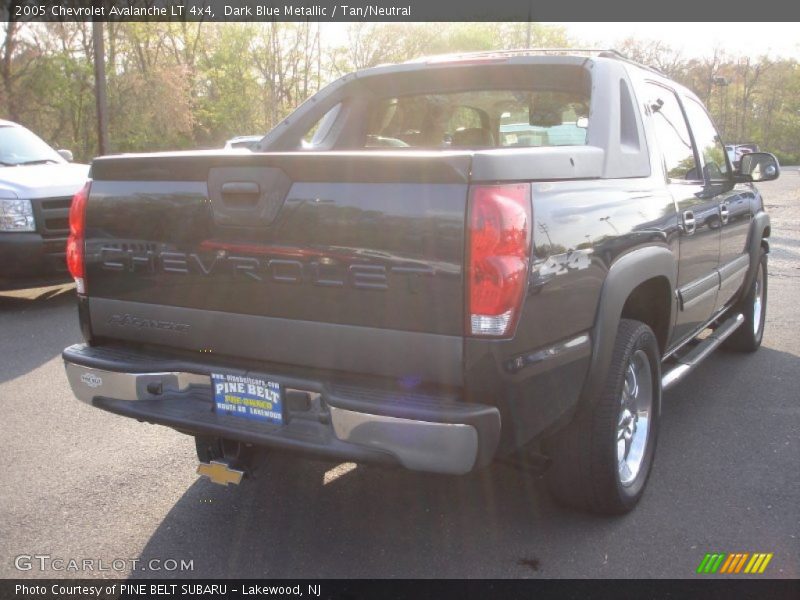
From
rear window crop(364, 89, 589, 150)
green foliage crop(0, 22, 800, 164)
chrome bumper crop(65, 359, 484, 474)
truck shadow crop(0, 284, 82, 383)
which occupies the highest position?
green foliage crop(0, 22, 800, 164)

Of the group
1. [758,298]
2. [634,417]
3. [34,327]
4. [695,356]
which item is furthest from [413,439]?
[34,327]

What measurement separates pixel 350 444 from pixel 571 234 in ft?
3.45

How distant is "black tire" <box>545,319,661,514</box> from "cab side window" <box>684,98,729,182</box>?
175 cm

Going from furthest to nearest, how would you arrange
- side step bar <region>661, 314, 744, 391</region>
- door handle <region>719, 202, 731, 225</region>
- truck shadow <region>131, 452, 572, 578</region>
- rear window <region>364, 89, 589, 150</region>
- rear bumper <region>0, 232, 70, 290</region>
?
rear bumper <region>0, 232, 70, 290</region> < door handle <region>719, 202, 731, 225</region> < rear window <region>364, 89, 589, 150</region> < side step bar <region>661, 314, 744, 391</region> < truck shadow <region>131, 452, 572, 578</region>

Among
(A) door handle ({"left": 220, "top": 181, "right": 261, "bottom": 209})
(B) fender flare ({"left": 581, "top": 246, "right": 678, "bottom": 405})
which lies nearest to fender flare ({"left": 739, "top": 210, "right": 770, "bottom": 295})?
(B) fender flare ({"left": 581, "top": 246, "right": 678, "bottom": 405})

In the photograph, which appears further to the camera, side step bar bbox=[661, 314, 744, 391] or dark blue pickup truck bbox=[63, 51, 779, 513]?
side step bar bbox=[661, 314, 744, 391]

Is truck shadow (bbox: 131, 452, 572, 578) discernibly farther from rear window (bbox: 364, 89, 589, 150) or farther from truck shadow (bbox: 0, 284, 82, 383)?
truck shadow (bbox: 0, 284, 82, 383)

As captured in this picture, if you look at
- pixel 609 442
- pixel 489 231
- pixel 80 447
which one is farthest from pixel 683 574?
pixel 80 447

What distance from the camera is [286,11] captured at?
35.8 meters

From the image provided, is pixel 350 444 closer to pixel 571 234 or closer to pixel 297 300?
pixel 297 300

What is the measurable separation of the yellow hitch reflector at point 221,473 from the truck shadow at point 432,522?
312 millimetres

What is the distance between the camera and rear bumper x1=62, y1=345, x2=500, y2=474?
231cm

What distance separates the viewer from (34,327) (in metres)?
6.80

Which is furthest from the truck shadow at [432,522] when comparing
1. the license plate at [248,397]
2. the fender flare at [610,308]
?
the license plate at [248,397]
